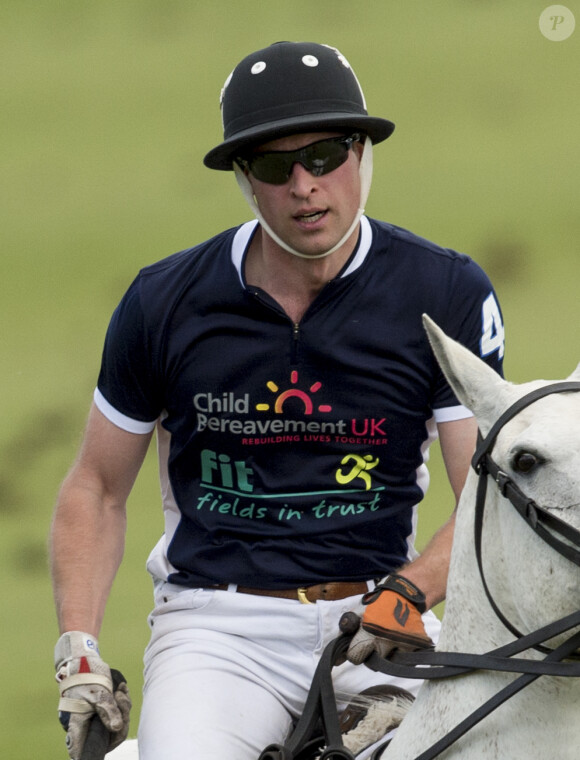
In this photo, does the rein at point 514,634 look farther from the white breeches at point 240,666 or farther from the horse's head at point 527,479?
the white breeches at point 240,666

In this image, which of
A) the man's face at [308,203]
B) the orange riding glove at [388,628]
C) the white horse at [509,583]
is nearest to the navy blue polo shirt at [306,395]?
the man's face at [308,203]

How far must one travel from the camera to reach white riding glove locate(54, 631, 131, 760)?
8.82 feet

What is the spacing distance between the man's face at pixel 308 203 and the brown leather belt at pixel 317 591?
0.83 m

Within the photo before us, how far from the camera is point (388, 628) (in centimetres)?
252

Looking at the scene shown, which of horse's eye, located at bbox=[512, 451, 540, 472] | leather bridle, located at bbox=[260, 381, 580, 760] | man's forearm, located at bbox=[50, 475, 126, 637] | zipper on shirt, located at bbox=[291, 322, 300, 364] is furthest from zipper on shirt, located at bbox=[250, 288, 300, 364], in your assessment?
horse's eye, located at bbox=[512, 451, 540, 472]

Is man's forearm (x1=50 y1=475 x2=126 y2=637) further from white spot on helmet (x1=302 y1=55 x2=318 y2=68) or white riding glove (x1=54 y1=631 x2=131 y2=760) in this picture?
white spot on helmet (x1=302 y1=55 x2=318 y2=68)

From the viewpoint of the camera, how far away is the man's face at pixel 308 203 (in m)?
2.88

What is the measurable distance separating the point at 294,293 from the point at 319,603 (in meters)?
0.78

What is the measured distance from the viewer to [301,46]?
117 inches

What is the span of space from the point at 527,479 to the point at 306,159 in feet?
4.02

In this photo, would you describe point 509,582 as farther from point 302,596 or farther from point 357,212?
point 357,212

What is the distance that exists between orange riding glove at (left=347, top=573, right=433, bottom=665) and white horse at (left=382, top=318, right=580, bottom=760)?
25cm

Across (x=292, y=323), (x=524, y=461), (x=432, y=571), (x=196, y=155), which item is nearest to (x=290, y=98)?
(x=292, y=323)

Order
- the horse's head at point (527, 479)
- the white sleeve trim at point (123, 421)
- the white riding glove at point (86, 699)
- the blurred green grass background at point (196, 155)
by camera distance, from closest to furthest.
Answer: the horse's head at point (527, 479) → the white riding glove at point (86, 699) → the white sleeve trim at point (123, 421) → the blurred green grass background at point (196, 155)
